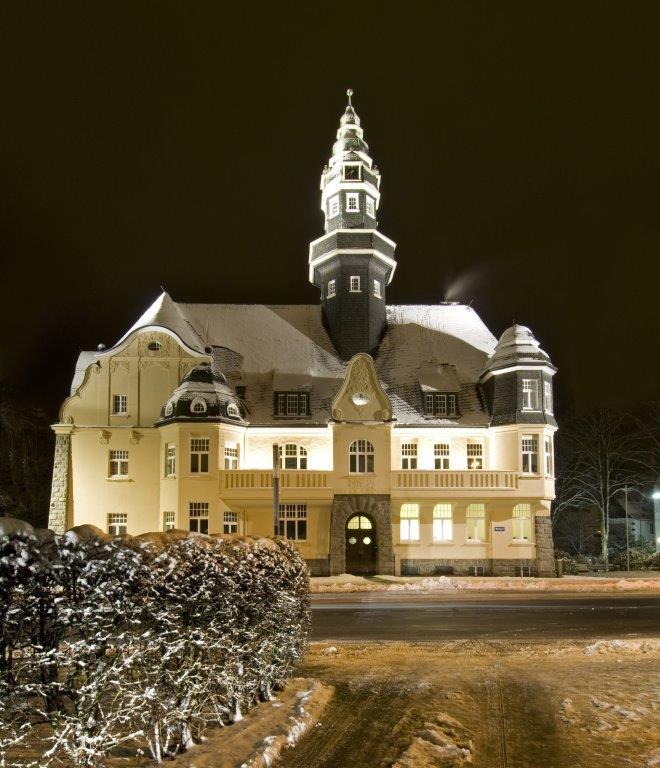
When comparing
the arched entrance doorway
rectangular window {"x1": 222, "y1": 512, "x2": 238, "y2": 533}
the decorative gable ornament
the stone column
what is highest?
the decorative gable ornament

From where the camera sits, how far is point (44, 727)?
329 inches

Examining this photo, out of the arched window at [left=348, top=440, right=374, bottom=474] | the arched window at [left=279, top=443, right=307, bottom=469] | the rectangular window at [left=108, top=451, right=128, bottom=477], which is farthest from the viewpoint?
the arched window at [left=279, top=443, right=307, bottom=469]

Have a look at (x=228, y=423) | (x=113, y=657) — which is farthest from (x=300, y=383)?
(x=113, y=657)

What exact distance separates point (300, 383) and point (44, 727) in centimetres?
3431

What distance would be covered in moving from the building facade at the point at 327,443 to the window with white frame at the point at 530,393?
73 millimetres

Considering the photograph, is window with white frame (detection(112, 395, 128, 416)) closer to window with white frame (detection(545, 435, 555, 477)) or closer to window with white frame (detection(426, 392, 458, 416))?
window with white frame (detection(426, 392, 458, 416))

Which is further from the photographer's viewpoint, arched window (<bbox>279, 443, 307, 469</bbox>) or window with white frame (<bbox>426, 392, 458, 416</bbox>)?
window with white frame (<bbox>426, 392, 458, 416</bbox>)

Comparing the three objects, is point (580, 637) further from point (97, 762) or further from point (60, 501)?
point (60, 501)

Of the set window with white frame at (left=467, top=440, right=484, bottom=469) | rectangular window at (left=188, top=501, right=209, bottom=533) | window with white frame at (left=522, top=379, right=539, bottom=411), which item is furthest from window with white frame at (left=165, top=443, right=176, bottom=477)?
window with white frame at (left=522, top=379, right=539, bottom=411)

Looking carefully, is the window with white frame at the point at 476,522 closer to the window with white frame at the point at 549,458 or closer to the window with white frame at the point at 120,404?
the window with white frame at the point at 549,458

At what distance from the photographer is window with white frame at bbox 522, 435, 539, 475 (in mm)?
39500

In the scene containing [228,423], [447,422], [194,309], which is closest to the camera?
[228,423]

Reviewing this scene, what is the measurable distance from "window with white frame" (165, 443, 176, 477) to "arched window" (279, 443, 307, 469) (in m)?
5.41

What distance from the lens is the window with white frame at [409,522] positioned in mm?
38938
